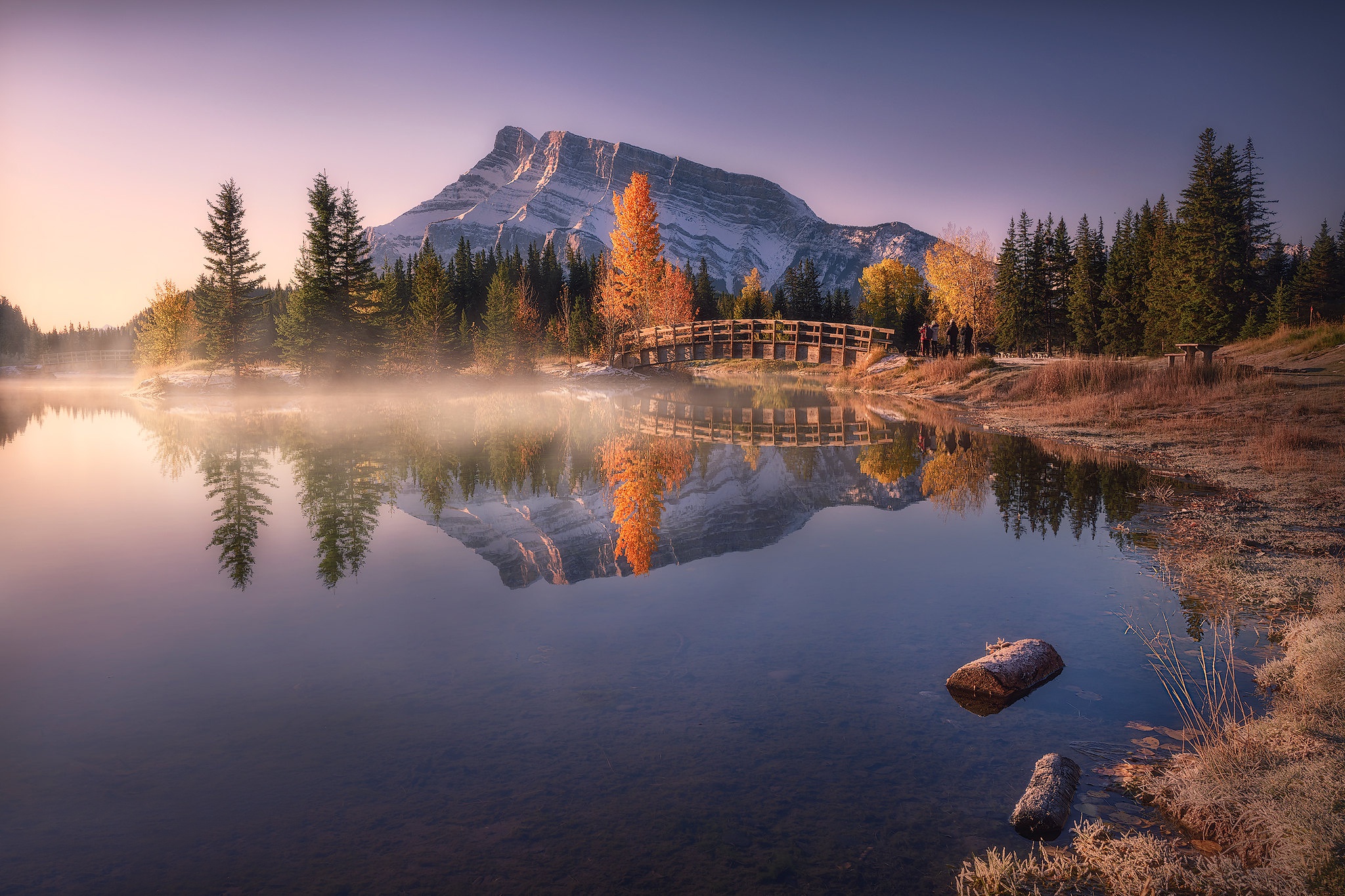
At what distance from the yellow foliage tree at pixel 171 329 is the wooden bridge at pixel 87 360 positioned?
4103cm

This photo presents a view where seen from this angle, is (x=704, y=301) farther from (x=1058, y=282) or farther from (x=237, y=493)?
(x=237, y=493)

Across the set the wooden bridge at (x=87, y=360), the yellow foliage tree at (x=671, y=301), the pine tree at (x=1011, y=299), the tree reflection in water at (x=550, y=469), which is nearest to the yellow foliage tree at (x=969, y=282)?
the pine tree at (x=1011, y=299)

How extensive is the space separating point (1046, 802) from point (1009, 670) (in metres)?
1.78

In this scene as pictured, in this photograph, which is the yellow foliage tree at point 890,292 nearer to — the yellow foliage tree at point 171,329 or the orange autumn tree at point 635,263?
the orange autumn tree at point 635,263

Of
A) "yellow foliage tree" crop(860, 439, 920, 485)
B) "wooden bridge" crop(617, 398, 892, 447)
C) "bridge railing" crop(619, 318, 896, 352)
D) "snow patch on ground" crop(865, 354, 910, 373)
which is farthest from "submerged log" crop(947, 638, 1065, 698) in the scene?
"bridge railing" crop(619, 318, 896, 352)

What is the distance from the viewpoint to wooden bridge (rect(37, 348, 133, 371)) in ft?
293

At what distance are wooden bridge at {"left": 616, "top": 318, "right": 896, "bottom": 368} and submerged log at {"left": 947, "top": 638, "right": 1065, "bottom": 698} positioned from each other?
124 feet

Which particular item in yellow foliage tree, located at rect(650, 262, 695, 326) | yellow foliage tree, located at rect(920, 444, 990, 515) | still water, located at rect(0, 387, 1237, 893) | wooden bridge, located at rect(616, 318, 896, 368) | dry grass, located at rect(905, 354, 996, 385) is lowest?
still water, located at rect(0, 387, 1237, 893)

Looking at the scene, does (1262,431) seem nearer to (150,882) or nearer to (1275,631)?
(1275,631)

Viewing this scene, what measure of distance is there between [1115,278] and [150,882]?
6083 centimetres

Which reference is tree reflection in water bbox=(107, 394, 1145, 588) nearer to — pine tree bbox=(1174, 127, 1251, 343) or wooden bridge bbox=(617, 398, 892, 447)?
wooden bridge bbox=(617, 398, 892, 447)

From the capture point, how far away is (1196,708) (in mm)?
5586

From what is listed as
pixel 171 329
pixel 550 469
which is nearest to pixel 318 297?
pixel 171 329

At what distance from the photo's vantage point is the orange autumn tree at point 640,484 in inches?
436
